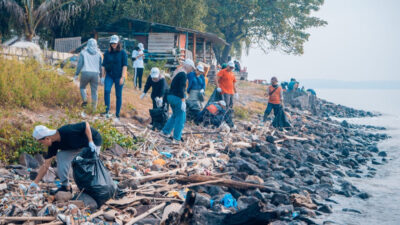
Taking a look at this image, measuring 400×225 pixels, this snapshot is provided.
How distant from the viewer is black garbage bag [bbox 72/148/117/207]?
16.6 ft

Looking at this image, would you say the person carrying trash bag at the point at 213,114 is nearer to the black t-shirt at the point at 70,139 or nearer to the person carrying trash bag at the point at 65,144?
the person carrying trash bag at the point at 65,144

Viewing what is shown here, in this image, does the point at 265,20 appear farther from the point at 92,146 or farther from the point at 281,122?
the point at 92,146

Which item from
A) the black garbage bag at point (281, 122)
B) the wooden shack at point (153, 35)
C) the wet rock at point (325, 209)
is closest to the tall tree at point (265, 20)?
the wooden shack at point (153, 35)

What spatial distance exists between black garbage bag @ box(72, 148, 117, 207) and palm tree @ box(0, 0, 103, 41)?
1849 centimetres

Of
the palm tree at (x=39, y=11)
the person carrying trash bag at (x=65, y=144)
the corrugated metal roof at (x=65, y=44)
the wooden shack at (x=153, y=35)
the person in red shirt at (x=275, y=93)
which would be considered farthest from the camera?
the wooden shack at (x=153, y=35)

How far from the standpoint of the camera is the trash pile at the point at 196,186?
485 cm

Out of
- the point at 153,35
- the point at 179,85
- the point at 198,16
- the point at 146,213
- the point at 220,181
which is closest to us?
the point at 146,213

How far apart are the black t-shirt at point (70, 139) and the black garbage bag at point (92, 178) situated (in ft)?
0.90

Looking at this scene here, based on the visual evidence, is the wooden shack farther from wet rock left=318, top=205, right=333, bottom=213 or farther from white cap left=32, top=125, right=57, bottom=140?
white cap left=32, top=125, right=57, bottom=140

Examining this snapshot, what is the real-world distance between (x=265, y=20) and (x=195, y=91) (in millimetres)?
27142

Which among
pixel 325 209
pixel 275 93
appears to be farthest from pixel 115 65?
pixel 275 93

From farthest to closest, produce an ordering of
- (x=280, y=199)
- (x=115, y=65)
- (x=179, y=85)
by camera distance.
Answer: (x=115, y=65) < (x=179, y=85) < (x=280, y=199)

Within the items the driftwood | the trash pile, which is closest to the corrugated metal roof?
the trash pile

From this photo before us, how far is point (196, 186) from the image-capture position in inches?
255
